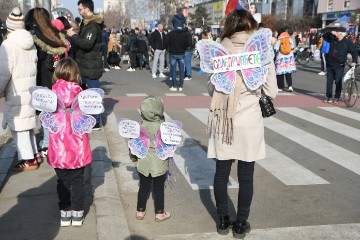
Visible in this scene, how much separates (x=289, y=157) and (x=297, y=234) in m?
2.46

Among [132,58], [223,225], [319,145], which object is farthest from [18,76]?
[132,58]

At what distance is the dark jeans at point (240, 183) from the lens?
3613mm

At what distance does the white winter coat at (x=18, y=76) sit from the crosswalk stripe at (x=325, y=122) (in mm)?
5306

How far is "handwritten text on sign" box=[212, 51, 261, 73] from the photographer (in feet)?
11.4

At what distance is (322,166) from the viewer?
229 inches

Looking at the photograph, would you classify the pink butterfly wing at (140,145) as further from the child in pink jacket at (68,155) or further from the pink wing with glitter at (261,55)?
the pink wing with glitter at (261,55)

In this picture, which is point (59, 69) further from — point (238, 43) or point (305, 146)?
point (305, 146)

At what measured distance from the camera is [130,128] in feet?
12.5

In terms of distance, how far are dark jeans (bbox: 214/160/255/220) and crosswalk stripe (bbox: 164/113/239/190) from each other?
1.24m

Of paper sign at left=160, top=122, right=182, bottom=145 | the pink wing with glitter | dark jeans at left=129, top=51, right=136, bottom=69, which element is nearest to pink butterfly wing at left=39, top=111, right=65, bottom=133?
paper sign at left=160, top=122, right=182, bottom=145

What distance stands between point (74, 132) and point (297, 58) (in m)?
23.5

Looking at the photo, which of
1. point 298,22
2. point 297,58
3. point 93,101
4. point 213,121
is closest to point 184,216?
point 213,121

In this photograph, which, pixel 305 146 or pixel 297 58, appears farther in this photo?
pixel 297 58

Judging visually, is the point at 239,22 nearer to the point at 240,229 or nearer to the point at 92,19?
the point at 240,229
